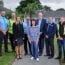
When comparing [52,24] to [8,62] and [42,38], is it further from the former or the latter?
[8,62]

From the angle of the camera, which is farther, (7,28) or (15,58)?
(7,28)

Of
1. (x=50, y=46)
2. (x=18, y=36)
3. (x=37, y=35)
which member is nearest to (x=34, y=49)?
(x=37, y=35)

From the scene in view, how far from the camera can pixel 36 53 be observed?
14.6 metres

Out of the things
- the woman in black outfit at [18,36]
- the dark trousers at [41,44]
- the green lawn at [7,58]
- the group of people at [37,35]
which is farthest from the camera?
the dark trousers at [41,44]

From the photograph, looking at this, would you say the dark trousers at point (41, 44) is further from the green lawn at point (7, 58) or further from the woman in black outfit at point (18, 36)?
the green lawn at point (7, 58)

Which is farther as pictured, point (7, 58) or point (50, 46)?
point (50, 46)

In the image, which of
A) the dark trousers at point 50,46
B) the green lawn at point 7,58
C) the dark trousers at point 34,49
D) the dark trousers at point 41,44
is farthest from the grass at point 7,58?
the dark trousers at point 50,46

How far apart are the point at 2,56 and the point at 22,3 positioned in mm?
88472

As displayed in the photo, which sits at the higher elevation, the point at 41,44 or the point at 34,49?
the point at 41,44

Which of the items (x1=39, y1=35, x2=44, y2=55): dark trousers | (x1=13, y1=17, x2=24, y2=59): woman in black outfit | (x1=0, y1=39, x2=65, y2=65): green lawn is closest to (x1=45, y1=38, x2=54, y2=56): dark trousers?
(x1=39, y1=35, x2=44, y2=55): dark trousers

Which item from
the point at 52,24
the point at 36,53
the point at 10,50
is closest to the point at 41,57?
the point at 36,53

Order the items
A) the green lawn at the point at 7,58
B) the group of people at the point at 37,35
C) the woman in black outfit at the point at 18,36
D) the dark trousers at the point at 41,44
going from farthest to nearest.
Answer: the dark trousers at the point at 41,44 → the woman in black outfit at the point at 18,36 → the group of people at the point at 37,35 → the green lawn at the point at 7,58

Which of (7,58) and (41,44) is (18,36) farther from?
(41,44)

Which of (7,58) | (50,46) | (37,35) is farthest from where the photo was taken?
(50,46)
